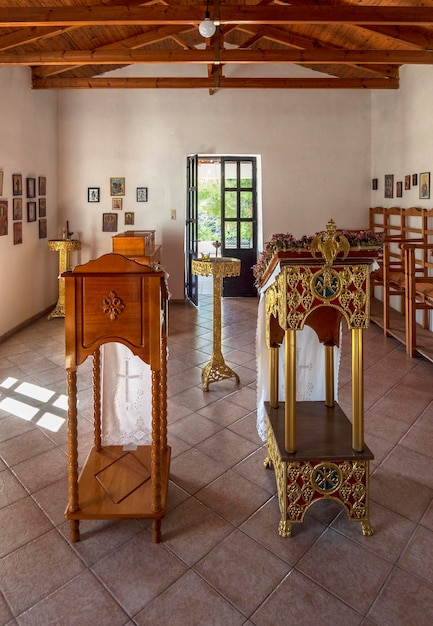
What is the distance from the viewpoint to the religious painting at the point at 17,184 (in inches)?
255

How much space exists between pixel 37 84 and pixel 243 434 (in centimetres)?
649

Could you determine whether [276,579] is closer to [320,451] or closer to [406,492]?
[320,451]

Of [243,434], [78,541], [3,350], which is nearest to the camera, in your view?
[78,541]

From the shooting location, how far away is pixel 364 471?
94.7 inches

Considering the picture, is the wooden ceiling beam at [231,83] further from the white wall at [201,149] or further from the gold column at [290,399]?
the gold column at [290,399]

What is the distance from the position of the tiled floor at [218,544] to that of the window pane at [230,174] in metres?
6.04

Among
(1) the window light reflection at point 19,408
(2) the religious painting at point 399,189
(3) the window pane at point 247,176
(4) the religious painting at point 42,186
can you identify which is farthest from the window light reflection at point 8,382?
(2) the religious painting at point 399,189

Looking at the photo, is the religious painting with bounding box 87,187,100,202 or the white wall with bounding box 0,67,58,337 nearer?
the white wall with bounding box 0,67,58,337

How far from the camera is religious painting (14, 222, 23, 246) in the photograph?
21.8 feet

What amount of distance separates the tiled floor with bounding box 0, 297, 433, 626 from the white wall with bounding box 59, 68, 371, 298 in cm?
534

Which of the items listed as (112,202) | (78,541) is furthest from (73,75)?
(78,541)

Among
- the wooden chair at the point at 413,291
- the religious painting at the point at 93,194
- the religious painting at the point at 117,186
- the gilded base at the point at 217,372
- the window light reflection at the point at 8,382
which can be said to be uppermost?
the religious painting at the point at 117,186

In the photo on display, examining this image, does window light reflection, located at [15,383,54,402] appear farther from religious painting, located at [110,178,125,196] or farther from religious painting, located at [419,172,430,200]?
religious painting, located at [419,172,430,200]

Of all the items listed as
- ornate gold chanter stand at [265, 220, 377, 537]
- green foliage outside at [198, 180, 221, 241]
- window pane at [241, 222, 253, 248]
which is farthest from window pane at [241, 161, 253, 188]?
ornate gold chanter stand at [265, 220, 377, 537]
